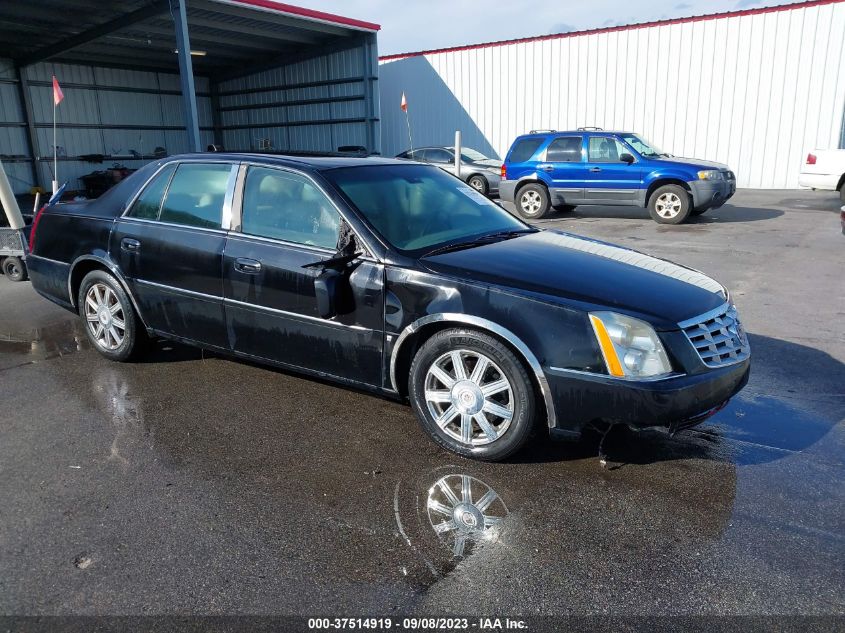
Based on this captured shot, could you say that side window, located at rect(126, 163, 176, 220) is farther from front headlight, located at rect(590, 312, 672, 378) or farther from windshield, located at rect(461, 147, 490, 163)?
windshield, located at rect(461, 147, 490, 163)

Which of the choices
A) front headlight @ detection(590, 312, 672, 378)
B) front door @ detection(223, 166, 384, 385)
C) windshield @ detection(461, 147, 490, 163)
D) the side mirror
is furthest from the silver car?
front headlight @ detection(590, 312, 672, 378)

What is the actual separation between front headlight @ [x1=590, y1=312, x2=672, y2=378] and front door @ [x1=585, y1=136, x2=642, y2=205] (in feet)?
34.6

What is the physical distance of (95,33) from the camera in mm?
18922

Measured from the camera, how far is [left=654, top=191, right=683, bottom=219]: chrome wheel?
1259 centimetres

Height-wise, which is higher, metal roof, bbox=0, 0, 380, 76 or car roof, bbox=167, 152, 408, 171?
metal roof, bbox=0, 0, 380, 76

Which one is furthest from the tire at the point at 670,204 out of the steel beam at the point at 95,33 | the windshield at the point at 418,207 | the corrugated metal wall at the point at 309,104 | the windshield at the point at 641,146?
the steel beam at the point at 95,33

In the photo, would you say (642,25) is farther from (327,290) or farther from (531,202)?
(327,290)

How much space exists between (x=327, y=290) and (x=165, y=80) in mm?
26127

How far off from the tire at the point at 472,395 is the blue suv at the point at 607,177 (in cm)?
1045

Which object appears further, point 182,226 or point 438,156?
point 438,156

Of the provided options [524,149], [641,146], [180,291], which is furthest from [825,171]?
[180,291]

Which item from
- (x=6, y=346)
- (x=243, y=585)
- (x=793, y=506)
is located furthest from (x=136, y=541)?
(x=6, y=346)

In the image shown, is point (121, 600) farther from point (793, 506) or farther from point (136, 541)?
point (793, 506)

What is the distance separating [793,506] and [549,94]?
21.0m
